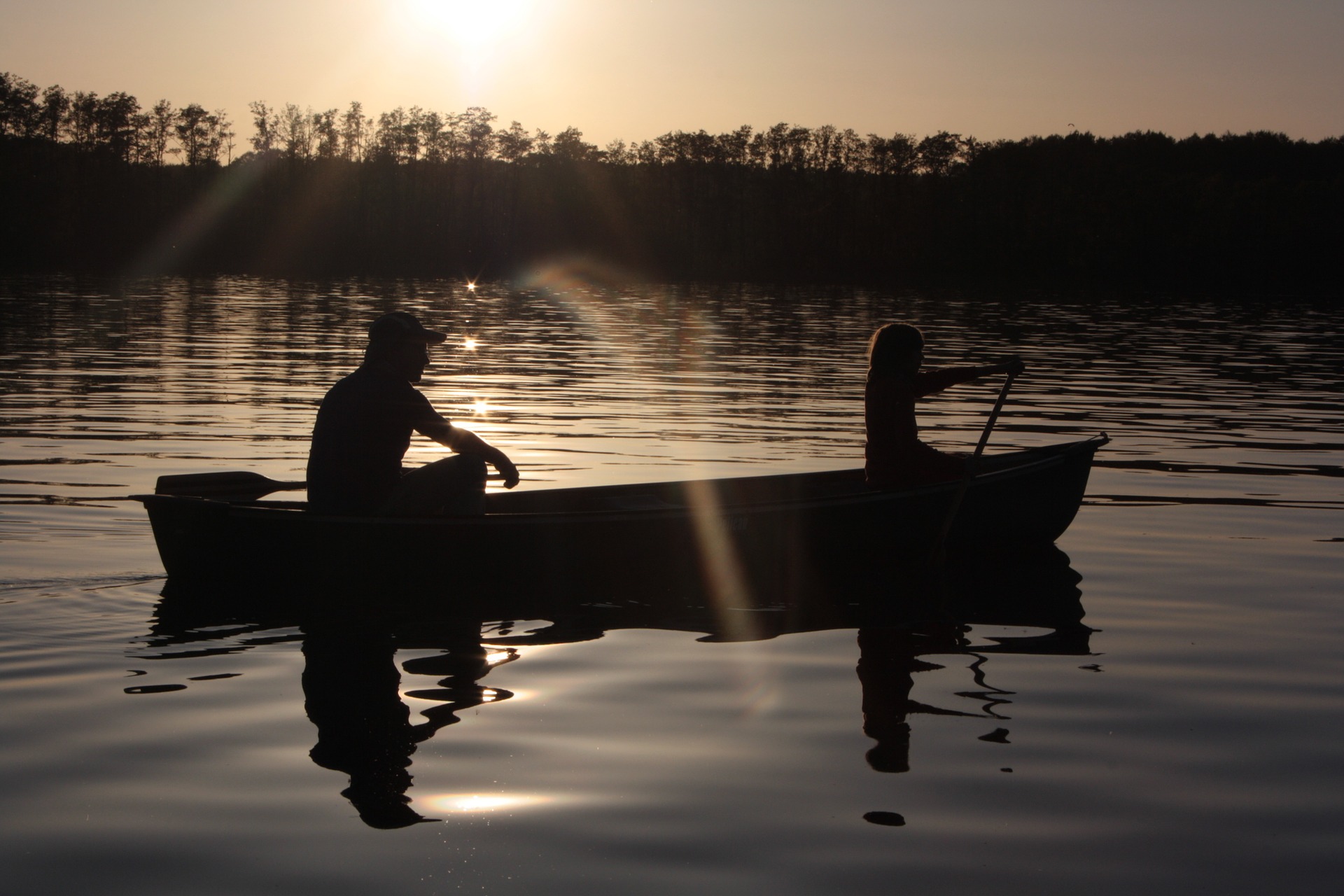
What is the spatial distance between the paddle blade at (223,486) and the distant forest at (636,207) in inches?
2892

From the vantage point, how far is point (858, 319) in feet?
138

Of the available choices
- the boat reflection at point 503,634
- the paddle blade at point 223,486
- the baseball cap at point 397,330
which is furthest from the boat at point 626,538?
the baseball cap at point 397,330

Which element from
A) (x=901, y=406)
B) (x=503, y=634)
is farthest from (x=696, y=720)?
(x=901, y=406)

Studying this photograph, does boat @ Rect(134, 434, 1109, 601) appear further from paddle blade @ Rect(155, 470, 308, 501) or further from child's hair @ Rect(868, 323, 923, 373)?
child's hair @ Rect(868, 323, 923, 373)

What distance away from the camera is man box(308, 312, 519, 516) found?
24.2 feet

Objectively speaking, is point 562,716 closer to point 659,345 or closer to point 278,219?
point 659,345

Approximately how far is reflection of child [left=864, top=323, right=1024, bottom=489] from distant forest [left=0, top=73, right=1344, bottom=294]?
7436 cm

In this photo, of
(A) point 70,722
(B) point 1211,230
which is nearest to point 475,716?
(A) point 70,722

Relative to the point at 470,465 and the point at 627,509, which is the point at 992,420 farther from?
the point at 470,465

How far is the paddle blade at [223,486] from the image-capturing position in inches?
322

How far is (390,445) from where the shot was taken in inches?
303

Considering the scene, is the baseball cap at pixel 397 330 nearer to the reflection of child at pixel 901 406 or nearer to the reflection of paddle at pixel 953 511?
the reflection of child at pixel 901 406

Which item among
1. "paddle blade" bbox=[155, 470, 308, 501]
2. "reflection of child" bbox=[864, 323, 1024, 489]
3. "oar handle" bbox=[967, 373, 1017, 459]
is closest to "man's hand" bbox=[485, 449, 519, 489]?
"paddle blade" bbox=[155, 470, 308, 501]

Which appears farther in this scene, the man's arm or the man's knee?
the man's knee
